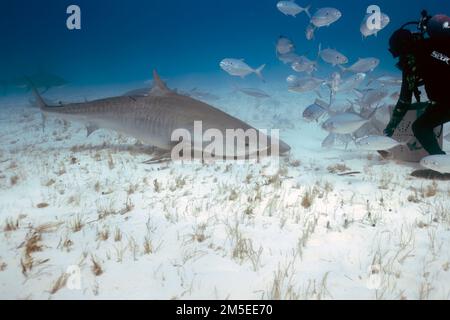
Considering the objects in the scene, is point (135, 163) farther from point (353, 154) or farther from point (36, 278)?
point (353, 154)

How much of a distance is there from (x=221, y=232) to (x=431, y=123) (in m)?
4.27

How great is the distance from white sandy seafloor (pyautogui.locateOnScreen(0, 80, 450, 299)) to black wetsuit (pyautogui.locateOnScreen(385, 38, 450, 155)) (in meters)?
0.91

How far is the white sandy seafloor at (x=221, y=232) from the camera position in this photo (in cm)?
262

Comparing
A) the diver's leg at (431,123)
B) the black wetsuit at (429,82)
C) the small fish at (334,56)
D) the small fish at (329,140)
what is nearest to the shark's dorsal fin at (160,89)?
the small fish at (329,140)

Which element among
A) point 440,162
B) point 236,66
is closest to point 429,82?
point 440,162

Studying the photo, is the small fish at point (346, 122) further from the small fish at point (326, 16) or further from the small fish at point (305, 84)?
the small fish at point (326, 16)

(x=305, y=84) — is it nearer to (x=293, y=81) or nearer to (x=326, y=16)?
(x=293, y=81)

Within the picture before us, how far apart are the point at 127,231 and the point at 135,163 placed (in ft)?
10.4

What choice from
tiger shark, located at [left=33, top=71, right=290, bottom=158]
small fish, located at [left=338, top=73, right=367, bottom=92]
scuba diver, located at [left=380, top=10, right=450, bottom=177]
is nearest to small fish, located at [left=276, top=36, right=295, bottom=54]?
small fish, located at [left=338, top=73, right=367, bottom=92]

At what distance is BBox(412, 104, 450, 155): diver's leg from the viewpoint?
5.19 metres

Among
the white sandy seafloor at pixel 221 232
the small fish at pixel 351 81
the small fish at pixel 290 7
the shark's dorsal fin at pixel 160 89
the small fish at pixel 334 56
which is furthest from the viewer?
the small fish at pixel 290 7

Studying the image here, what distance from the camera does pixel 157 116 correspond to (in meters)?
6.83

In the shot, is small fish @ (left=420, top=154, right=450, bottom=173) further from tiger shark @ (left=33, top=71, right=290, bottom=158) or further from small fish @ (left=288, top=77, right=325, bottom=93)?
small fish @ (left=288, top=77, right=325, bottom=93)

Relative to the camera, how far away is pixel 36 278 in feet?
8.81
